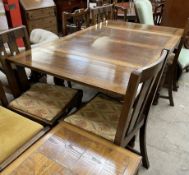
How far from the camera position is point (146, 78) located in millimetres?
864

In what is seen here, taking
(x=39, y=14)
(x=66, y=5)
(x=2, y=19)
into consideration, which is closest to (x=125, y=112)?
(x=2, y=19)

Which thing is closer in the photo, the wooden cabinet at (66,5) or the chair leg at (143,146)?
the chair leg at (143,146)

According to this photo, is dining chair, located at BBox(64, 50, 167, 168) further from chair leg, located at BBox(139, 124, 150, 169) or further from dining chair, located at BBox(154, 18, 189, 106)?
dining chair, located at BBox(154, 18, 189, 106)

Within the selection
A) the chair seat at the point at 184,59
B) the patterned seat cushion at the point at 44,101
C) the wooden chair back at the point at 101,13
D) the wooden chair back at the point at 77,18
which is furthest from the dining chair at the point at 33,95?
the chair seat at the point at 184,59

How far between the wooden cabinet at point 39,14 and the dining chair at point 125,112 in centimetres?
301

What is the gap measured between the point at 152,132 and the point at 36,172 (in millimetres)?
1266

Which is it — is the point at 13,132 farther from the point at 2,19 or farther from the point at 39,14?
the point at 39,14

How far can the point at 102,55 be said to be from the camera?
1483mm

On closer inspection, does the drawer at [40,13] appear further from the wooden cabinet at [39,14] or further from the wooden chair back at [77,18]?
the wooden chair back at [77,18]

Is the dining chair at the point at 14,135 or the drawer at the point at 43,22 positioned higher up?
the dining chair at the point at 14,135

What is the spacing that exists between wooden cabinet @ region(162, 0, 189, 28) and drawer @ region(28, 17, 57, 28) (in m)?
2.37

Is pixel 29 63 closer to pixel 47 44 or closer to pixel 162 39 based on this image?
pixel 47 44

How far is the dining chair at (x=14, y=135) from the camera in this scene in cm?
107

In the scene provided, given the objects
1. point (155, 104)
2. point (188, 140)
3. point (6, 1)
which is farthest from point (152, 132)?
point (6, 1)
